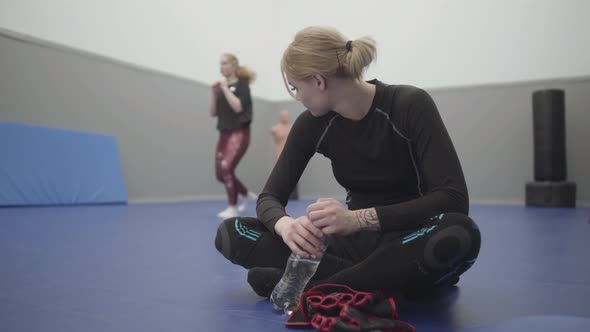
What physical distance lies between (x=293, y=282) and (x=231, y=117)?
2954 millimetres

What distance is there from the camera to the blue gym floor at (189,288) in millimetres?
1052

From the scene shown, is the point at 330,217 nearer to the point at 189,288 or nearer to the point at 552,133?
the point at 189,288

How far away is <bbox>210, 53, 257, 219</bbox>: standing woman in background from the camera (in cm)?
394

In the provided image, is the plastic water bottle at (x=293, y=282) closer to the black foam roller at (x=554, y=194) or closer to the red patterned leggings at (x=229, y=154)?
the red patterned leggings at (x=229, y=154)

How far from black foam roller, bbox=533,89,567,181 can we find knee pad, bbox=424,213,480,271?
4.82m

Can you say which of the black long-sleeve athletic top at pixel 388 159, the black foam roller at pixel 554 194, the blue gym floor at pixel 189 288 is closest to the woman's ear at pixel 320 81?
the black long-sleeve athletic top at pixel 388 159

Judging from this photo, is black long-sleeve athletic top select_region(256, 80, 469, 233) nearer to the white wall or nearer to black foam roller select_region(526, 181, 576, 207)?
the white wall

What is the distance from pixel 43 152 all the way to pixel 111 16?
5.30 ft

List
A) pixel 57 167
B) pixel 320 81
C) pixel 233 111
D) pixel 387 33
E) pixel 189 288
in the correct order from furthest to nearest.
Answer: pixel 387 33 → pixel 57 167 → pixel 233 111 → pixel 189 288 → pixel 320 81

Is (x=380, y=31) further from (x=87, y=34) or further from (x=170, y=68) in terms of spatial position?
(x=87, y=34)

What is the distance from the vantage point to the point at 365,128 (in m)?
1.25

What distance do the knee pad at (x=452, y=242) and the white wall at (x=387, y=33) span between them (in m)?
4.48

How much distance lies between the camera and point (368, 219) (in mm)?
1088

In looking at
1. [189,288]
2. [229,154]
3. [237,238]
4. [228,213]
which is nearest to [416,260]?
[237,238]
